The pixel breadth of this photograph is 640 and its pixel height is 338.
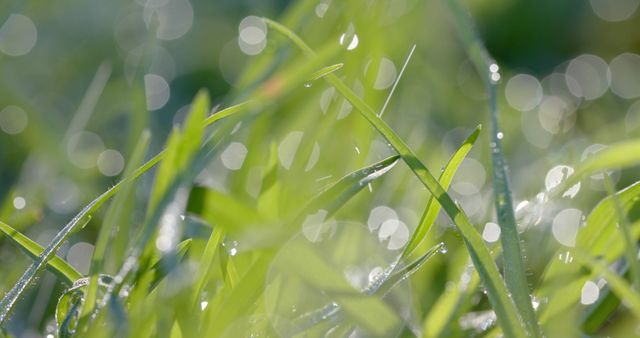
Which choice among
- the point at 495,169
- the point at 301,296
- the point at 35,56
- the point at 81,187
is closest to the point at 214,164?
the point at 81,187

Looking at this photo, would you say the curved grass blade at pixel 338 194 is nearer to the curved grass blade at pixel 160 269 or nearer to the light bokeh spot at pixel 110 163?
the curved grass blade at pixel 160 269

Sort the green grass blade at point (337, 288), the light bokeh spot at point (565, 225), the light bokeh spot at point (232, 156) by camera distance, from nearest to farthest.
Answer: the green grass blade at point (337, 288) < the light bokeh spot at point (565, 225) < the light bokeh spot at point (232, 156)

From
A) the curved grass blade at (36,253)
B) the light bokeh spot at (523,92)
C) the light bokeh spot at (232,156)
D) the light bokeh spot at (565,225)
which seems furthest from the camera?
the light bokeh spot at (523,92)

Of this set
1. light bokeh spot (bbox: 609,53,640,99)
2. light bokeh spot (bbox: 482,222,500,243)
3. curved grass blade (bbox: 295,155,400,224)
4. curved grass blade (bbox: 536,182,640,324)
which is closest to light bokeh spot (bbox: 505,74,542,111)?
light bokeh spot (bbox: 609,53,640,99)

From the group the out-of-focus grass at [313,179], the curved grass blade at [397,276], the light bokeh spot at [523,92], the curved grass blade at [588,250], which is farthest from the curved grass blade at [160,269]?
the light bokeh spot at [523,92]

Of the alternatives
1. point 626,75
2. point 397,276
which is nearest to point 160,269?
point 397,276

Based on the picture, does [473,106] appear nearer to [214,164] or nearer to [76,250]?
[214,164]

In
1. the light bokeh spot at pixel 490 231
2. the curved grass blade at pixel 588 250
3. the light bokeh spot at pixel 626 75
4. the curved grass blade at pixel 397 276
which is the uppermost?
the light bokeh spot at pixel 626 75

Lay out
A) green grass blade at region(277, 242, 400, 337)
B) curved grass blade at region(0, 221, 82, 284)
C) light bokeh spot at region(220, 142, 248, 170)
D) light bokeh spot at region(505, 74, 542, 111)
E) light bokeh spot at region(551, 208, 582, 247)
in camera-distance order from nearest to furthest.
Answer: green grass blade at region(277, 242, 400, 337)
curved grass blade at region(0, 221, 82, 284)
light bokeh spot at region(551, 208, 582, 247)
light bokeh spot at region(220, 142, 248, 170)
light bokeh spot at region(505, 74, 542, 111)

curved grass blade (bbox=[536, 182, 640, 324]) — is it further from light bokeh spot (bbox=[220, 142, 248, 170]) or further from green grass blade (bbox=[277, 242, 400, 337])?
light bokeh spot (bbox=[220, 142, 248, 170])
